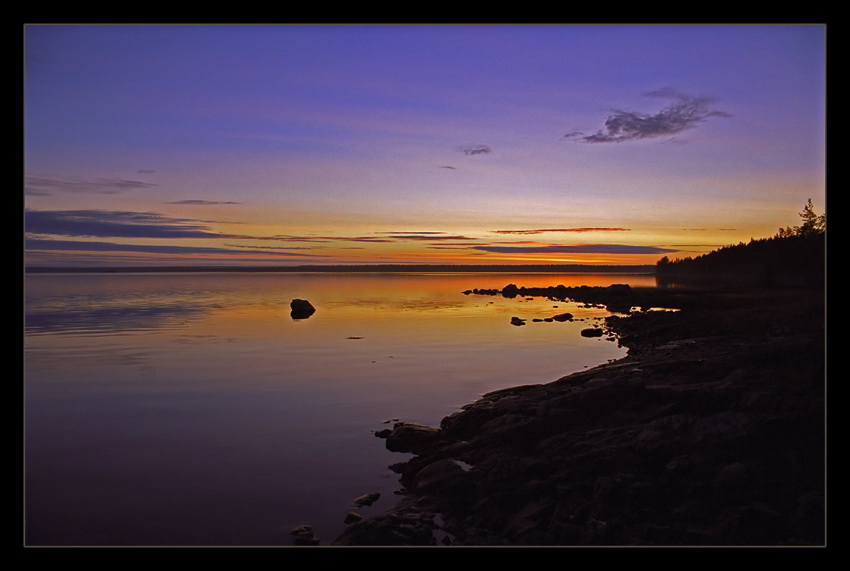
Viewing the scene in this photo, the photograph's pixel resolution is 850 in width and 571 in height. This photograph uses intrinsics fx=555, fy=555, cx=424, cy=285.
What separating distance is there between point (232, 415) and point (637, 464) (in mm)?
10895

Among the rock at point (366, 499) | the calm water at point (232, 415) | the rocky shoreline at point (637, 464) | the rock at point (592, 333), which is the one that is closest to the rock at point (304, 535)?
the calm water at point (232, 415)

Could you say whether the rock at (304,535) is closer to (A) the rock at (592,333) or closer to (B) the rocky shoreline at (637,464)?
(B) the rocky shoreline at (637,464)

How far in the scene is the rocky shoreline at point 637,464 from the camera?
7.54 m

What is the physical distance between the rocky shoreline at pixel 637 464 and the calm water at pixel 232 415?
1221mm

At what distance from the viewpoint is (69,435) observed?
13.6 metres

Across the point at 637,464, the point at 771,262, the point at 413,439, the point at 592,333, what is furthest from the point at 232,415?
the point at 771,262

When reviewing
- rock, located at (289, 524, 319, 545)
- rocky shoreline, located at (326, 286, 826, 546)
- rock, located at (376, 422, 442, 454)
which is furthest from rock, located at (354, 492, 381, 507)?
rock, located at (376, 422, 442, 454)

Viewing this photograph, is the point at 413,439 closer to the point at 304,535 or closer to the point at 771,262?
the point at 304,535

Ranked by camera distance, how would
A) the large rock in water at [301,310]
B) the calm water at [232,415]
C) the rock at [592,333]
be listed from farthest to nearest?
the large rock in water at [301,310] → the rock at [592,333] → the calm water at [232,415]

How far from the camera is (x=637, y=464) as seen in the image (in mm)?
8781

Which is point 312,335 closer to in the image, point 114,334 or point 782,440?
point 114,334
